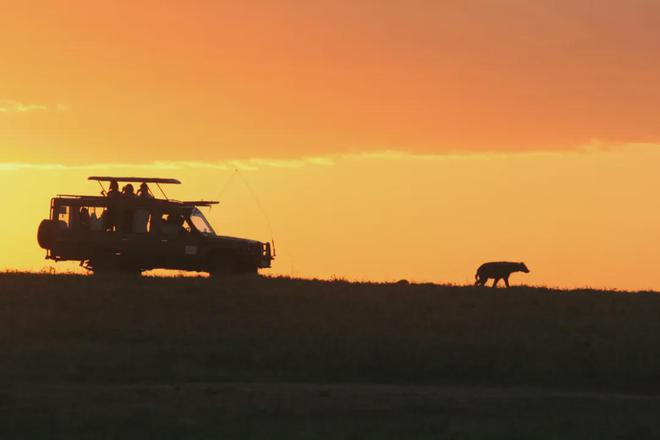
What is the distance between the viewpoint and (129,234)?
137 feet

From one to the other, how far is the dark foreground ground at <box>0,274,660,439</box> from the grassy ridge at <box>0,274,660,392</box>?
0.07 m

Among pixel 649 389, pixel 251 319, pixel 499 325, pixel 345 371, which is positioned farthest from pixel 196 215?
pixel 649 389

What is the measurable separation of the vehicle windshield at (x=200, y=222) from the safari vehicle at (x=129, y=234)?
0.11 feet

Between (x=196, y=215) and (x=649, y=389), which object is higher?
(x=196, y=215)

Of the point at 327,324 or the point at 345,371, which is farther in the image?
the point at 327,324

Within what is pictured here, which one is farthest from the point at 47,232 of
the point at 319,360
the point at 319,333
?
the point at 319,360

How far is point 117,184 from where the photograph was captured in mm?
42469

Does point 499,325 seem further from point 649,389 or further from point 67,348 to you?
point 67,348

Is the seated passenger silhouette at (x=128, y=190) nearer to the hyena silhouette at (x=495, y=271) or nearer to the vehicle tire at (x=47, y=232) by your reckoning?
the vehicle tire at (x=47, y=232)

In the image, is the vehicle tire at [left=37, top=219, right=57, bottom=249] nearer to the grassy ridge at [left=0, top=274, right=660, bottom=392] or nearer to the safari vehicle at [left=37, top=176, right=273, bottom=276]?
the safari vehicle at [left=37, top=176, right=273, bottom=276]

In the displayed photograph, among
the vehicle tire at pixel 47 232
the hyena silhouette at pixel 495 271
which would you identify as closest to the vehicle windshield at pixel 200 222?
the vehicle tire at pixel 47 232

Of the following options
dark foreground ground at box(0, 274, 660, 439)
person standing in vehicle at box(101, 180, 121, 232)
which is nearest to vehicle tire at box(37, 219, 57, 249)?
person standing in vehicle at box(101, 180, 121, 232)

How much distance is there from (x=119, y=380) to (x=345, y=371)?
472 cm

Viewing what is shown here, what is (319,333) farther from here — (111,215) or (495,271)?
(495,271)
